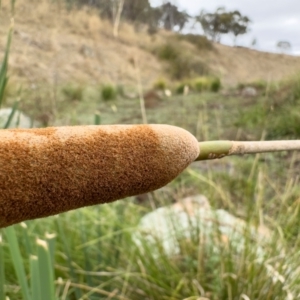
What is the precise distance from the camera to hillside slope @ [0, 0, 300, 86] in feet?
31.8

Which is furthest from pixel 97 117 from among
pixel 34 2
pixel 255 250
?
pixel 34 2

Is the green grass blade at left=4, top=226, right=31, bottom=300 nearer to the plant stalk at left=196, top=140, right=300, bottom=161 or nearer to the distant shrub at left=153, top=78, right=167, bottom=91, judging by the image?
the plant stalk at left=196, top=140, right=300, bottom=161

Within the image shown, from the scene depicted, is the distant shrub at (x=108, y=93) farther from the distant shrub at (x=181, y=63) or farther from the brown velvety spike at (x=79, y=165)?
the brown velvety spike at (x=79, y=165)

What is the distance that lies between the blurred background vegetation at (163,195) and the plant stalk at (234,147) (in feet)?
0.48

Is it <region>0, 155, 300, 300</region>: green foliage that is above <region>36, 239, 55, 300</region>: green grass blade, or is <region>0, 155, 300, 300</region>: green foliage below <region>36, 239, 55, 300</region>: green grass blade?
below

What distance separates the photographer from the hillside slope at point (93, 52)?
9695 mm

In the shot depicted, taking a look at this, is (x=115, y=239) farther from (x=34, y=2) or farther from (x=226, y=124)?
(x=34, y=2)

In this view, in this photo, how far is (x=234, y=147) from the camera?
208mm

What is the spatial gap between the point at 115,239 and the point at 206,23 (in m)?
8.87

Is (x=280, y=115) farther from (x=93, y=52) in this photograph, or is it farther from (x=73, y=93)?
(x=93, y=52)

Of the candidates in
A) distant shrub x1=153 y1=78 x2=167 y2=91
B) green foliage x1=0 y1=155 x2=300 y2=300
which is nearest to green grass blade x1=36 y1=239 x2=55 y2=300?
green foliage x1=0 y1=155 x2=300 y2=300

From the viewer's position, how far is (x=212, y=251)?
100 centimetres

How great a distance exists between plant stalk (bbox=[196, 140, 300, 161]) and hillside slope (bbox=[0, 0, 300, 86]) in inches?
332

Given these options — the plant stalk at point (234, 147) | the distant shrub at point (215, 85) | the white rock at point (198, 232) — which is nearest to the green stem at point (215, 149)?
the plant stalk at point (234, 147)
